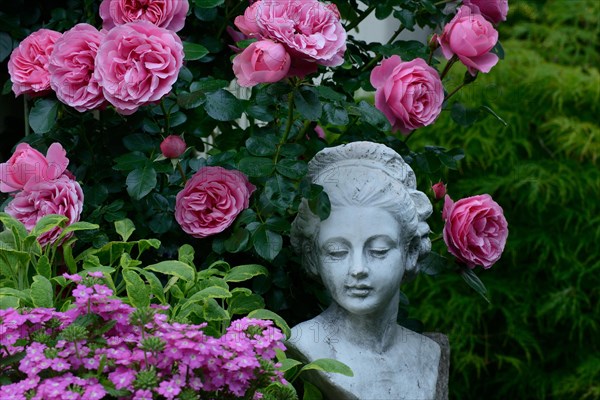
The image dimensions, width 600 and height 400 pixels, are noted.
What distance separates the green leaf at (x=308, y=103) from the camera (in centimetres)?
256

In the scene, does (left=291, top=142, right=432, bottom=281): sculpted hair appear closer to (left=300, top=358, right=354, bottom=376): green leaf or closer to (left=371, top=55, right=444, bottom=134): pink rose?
(left=371, top=55, right=444, bottom=134): pink rose

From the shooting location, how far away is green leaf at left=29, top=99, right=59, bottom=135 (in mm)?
2789

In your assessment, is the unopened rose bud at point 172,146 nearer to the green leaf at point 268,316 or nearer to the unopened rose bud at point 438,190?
the green leaf at point 268,316

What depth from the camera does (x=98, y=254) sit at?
2750 millimetres

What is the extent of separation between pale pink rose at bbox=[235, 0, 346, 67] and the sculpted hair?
0.27 m

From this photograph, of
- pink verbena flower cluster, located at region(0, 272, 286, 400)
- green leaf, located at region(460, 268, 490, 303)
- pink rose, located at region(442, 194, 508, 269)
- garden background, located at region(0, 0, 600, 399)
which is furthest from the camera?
garden background, located at region(0, 0, 600, 399)

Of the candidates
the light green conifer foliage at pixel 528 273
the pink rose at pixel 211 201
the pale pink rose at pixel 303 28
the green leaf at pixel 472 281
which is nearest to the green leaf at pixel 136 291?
the pink rose at pixel 211 201

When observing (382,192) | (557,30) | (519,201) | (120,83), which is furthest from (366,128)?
(557,30)

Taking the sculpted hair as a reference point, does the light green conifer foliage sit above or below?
below

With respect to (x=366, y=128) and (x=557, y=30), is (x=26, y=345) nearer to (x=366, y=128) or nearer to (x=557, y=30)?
(x=366, y=128)

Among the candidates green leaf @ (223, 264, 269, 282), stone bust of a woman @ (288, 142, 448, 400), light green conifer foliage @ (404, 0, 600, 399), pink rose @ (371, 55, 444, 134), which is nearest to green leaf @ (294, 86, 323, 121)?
stone bust of a woman @ (288, 142, 448, 400)

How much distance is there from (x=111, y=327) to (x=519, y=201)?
2605 millimetres

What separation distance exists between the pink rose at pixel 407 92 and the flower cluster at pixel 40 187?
2.59 ft

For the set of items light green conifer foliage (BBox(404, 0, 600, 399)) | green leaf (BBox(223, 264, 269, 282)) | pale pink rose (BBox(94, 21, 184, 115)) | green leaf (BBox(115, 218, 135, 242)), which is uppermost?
pale pink rose (BBox(94, 21, 184, 115))
